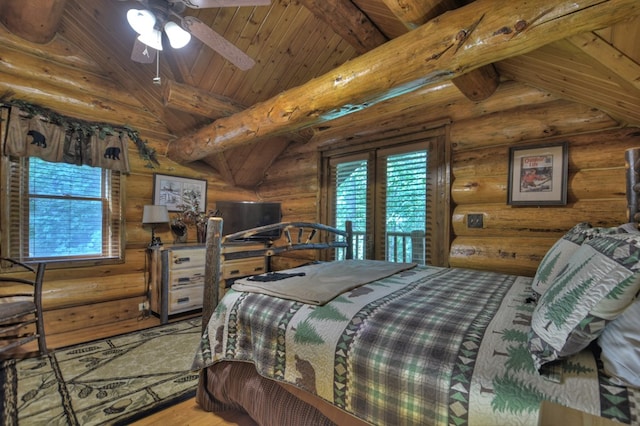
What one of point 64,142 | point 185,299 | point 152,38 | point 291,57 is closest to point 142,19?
point 152,38

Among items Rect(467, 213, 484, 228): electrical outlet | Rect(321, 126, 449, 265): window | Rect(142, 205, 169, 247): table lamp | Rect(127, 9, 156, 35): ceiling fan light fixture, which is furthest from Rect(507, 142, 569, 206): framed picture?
Rect(142, 205, 169, 247): table lamp

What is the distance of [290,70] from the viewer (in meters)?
3.40

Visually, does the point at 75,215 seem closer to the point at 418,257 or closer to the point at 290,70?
the point at 290,70

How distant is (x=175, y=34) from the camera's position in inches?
75.7

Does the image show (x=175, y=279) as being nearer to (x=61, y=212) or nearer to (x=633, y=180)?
(x=61, y=212)

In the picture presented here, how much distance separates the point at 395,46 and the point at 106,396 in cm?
294

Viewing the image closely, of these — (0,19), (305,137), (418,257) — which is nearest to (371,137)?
(305,137)

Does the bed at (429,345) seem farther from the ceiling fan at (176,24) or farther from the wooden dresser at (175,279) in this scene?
the wooden dresser at (175,279)

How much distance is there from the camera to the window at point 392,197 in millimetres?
3035

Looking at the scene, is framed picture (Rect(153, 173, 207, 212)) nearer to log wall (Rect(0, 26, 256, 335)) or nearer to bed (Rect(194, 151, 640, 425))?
log wall (Rect(0, 26, 256, 335))

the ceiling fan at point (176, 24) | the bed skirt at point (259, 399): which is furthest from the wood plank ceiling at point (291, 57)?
the bed skirt at point (259, 399)

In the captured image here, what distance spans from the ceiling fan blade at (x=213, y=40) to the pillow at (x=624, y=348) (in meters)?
2.37

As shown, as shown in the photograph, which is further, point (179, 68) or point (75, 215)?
point (75, 215)

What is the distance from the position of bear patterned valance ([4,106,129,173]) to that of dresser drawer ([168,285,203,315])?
161 cm
